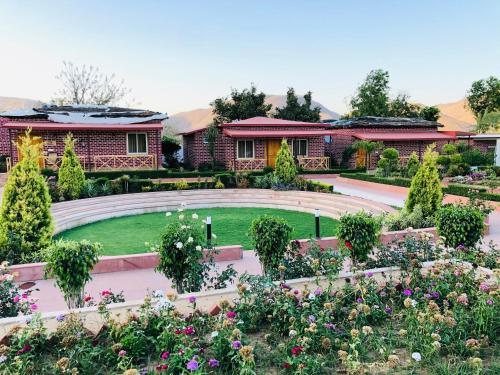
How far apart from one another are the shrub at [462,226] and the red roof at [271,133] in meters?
18.2

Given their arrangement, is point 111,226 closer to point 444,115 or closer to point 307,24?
point 307,24

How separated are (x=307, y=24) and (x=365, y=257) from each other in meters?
21.6

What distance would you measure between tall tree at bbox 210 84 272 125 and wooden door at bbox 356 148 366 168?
12440 mm

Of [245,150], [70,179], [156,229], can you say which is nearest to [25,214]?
[156,229]

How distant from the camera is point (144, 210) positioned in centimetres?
1396

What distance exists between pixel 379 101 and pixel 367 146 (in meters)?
25.1

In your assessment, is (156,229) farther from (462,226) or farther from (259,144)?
(259,144)

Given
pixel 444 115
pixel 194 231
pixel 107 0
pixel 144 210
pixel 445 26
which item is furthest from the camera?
pixel 444 115

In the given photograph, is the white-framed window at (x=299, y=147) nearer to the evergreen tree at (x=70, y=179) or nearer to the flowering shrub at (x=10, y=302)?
the evergreen tree at (x=70, y=179)

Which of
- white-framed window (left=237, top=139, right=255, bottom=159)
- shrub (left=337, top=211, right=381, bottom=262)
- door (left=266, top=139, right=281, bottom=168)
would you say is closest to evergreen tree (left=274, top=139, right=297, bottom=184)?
door (left=266, top=139, right=281, bottom=168)

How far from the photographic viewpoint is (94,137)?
23406 millimetres

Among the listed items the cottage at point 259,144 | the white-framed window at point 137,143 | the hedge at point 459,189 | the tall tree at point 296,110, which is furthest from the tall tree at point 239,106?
the hedge at point 459,189

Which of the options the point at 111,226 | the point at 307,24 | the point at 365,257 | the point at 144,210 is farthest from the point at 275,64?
the point at 365,257

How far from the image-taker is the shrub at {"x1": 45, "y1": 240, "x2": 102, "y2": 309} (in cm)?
498
